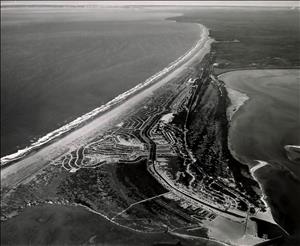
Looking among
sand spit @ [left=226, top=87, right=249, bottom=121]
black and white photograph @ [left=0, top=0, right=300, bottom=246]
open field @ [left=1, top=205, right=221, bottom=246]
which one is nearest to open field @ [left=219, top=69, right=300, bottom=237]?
black and white photograph @ [left=0, top=0, right=300, bottom=246]

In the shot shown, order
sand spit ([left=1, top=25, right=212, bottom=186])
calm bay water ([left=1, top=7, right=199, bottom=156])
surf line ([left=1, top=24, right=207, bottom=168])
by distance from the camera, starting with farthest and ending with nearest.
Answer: calm bay water ([left=1, top=7, right=199, bottom=156]) → surf line ([left=1, top=24, right=207, bottom=168]) → sand spit ([left=1, top=25, right=212, bottom=186])

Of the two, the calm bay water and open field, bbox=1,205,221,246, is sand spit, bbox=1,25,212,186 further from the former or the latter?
open field, bbox=1,205,221,246

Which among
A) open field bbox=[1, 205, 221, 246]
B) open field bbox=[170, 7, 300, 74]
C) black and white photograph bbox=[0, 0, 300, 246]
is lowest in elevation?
open field bbox=[1, 205, 221, 246]

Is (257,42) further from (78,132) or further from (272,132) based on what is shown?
(78,132)

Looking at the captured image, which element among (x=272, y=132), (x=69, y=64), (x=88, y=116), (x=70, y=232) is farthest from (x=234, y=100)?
(x=69, y=64)

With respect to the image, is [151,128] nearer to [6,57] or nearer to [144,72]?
[144,72]

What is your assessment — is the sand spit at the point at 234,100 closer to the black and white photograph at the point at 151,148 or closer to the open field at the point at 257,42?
the black and white photograph at the point at 151,148
